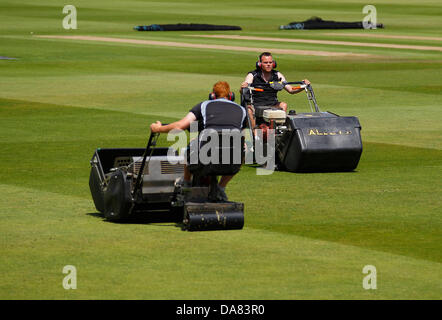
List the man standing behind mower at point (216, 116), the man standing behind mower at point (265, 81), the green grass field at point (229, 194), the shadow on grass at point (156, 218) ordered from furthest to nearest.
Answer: the man standing behind mower at point (265, 81)
the shadow on grass at point (156, 218)
the man standing behind mower at point (216, 116)
the green grass field at point (229, 194)

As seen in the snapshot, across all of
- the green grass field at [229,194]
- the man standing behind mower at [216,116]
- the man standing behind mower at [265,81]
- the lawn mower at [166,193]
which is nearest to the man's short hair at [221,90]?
the man standing behind mower at [216,116]

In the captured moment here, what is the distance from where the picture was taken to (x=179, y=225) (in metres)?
13.0


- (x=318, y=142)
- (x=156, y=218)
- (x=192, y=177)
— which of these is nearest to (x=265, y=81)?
(x=318, y=142)

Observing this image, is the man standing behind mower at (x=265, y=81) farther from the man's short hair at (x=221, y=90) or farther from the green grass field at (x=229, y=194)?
the man's short hair at (x=221, y=90)

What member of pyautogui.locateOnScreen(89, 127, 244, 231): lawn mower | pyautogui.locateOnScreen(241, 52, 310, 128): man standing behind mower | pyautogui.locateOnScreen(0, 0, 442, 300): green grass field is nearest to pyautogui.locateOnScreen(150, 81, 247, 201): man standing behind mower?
pyautogui.locateOnScreen(89, 127, 244, 231): lawn mower

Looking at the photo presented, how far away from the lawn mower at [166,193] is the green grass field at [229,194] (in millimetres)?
200

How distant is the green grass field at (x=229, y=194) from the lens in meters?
10.2

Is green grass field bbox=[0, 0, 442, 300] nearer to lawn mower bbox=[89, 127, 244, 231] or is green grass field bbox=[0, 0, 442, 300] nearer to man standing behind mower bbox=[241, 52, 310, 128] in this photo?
lawn mower bbox=[89, 127, 244, 231]

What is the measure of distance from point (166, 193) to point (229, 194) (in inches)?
89.5

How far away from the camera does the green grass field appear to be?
10203 mm

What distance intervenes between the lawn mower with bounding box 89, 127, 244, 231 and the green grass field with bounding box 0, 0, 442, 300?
0.66ft

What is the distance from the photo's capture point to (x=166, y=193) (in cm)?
1296
